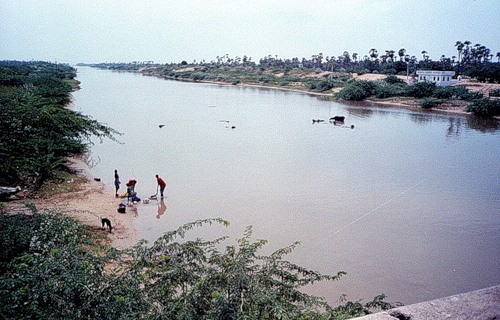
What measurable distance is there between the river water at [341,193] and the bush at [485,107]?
10.9 meters

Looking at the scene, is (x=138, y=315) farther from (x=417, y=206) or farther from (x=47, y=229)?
(x=417, y=206)

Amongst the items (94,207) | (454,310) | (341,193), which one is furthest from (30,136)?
(454,310)

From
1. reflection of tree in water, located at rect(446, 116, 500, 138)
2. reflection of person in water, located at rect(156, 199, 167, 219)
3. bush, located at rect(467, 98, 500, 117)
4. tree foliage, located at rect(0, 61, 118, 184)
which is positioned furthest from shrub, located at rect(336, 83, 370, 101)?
reflection of person in water, located at rect(156, 199, 167, 219)

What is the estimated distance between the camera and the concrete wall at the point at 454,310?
196 cm

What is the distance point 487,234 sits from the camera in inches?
516

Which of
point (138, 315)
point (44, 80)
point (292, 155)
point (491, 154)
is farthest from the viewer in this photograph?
point (44, 80)

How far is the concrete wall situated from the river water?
288 inches

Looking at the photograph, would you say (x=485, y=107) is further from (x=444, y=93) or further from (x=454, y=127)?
(x=444, y=93)

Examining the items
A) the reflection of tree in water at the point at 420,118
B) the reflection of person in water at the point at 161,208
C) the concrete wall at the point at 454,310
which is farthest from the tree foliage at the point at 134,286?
the reflection of tree in water at the point at 420,118

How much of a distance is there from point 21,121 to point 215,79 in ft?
308

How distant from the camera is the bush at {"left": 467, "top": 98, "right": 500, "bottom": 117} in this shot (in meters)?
44.3

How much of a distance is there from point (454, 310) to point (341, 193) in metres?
15.2

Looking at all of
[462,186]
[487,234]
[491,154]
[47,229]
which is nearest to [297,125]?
[491,154]

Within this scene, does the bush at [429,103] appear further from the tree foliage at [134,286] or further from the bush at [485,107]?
the tree foliage at [134,286]
